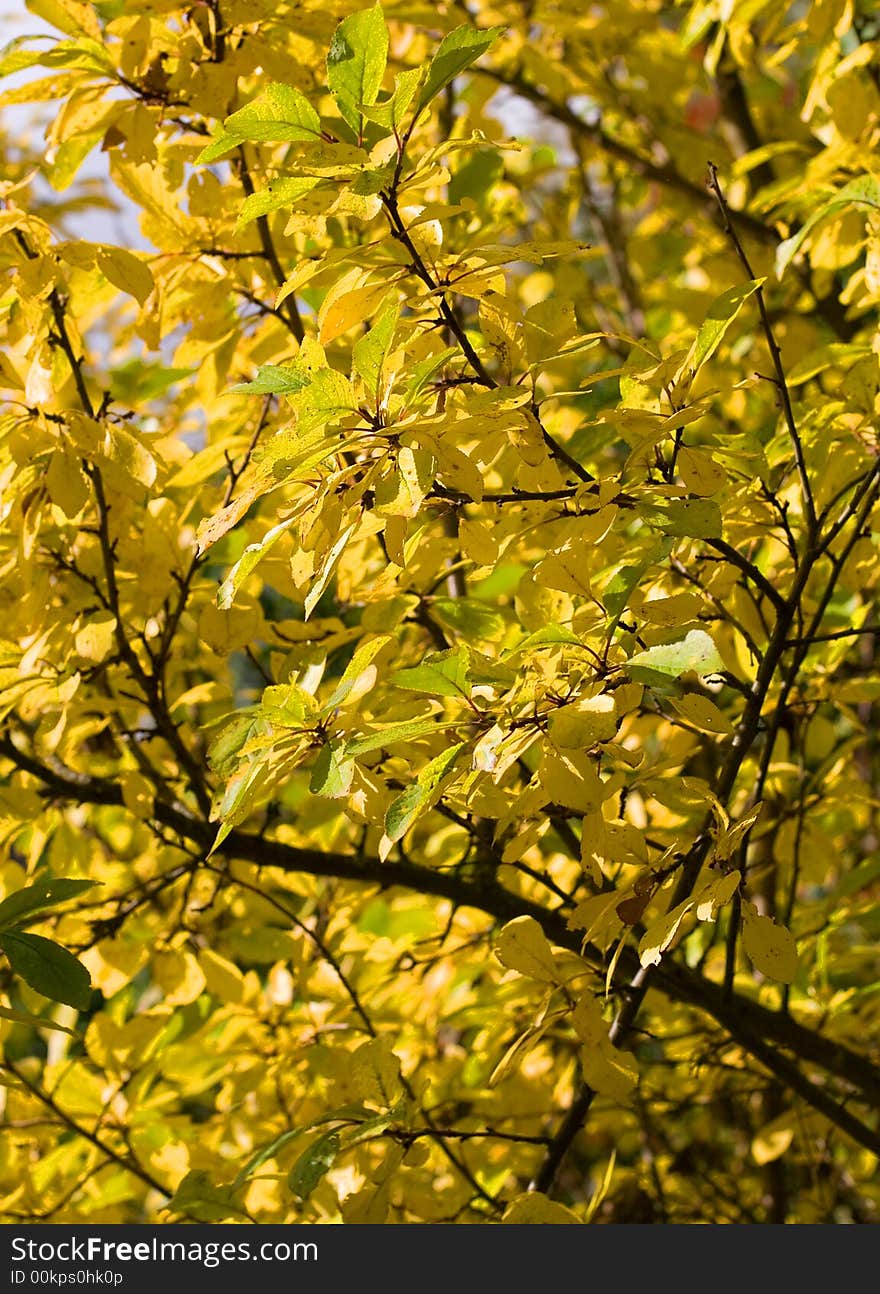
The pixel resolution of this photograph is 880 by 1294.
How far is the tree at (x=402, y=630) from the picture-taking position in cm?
75

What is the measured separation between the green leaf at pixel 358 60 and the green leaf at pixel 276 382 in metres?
0.15

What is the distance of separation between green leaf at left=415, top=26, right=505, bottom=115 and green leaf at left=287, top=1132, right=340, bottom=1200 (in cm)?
69

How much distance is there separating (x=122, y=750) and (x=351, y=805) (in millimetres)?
710

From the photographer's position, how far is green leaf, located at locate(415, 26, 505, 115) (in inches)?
27.6

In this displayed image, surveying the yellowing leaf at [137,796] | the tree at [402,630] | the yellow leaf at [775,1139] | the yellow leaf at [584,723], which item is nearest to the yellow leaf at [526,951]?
the tree at [402,630]

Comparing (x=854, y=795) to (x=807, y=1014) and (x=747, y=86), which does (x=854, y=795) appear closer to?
(x=807, y=1014)

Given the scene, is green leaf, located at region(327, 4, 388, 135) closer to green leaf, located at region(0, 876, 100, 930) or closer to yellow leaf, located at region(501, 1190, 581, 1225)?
green leaf, located at region(0, 876, 100, 930)

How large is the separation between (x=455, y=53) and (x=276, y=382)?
21 centimetres

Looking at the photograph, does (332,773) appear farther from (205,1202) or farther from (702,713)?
(205,1202)

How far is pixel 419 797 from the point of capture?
73 centimetres

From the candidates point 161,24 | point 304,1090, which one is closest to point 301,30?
point 161,24

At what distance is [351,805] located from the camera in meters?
0.85

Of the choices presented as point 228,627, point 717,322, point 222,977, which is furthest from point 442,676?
point 222,977

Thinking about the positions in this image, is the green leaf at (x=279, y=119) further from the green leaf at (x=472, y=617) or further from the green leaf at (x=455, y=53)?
the green leaf at (x=472, y=617)
